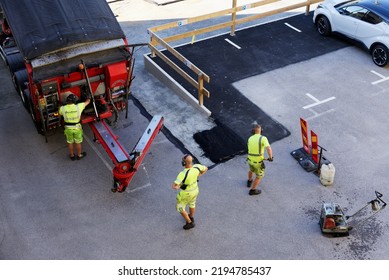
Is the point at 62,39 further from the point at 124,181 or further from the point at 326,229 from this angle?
the point at 326,229

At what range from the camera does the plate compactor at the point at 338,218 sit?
8547 mm

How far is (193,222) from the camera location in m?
8.95

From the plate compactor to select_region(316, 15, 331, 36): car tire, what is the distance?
7693 mm

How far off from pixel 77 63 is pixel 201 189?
145 inches

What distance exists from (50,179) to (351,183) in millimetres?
6123

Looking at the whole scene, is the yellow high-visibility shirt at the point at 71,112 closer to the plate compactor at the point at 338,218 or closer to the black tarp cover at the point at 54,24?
the black tarp cover at the point at 54,24

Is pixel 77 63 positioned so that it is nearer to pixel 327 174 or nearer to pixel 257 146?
pixel 257 146

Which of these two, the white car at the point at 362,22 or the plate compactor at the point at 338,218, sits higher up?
the white car at the point at 362,22

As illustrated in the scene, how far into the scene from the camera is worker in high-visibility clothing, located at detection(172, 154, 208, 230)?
26.6ft

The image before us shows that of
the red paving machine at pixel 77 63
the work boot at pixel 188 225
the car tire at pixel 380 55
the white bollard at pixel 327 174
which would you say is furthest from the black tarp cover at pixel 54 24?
the car tire at pixel 380 55

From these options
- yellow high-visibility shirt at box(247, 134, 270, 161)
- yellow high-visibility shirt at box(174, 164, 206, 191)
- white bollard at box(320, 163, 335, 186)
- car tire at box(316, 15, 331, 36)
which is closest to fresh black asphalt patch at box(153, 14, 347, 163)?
car tire at box(316, 15, 331, 36)

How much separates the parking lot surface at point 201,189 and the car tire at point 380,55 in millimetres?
801

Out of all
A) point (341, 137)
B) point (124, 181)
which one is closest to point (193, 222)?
point (124, 181)

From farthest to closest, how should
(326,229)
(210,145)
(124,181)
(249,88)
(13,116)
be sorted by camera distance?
(249,88), (13,116), (210,145), (124,181), (326,229)
